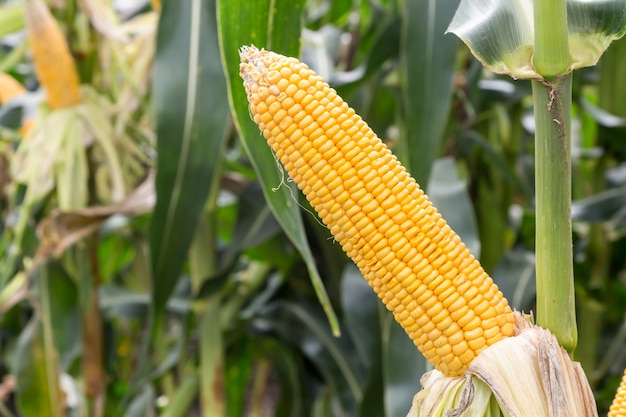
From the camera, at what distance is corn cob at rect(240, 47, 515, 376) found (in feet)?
0.93

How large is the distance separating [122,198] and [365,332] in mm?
294

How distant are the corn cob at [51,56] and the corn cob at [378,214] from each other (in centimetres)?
51

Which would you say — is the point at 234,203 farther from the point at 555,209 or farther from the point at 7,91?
the point at 555,209

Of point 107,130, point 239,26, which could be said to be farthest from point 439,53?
point 107,130

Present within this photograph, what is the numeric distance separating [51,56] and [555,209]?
0.60 metres

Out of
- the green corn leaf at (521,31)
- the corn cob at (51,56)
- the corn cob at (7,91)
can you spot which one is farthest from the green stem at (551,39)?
the corn cob at (7,91)

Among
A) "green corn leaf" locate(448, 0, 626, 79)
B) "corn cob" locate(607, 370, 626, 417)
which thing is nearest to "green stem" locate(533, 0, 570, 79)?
"green corn leaf" locate(448, 0, 626, 79)

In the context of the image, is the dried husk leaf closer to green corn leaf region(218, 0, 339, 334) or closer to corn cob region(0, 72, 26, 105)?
green corn leaf region(218, 0, 339, 334)

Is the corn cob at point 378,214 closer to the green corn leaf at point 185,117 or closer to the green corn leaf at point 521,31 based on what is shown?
the green corn leaf at point 521,31

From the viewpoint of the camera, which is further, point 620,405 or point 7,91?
point 7,91

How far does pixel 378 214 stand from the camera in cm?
29

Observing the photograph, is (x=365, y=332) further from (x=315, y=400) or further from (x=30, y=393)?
(x=30, y=393)

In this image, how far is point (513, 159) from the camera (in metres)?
1.05

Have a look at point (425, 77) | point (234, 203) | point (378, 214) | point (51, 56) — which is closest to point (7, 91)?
point (51, 56)
